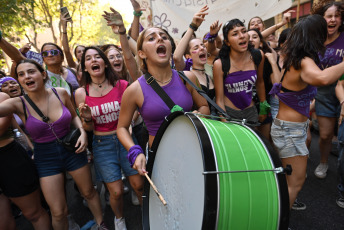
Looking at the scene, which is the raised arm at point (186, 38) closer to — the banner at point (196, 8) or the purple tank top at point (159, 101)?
the purple tank top at point (159, 101)

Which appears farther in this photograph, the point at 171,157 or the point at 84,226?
the point at 84,226

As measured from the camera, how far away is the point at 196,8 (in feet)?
16.9

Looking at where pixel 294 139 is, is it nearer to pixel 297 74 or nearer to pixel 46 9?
pixel 297 74

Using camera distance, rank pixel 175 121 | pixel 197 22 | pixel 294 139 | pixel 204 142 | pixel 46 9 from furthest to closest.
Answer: pixel 46 9 → pixel 197 22 → pixel 294 139 → pixel 175 121 → pixel 204 142

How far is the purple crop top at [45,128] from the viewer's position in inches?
94.4

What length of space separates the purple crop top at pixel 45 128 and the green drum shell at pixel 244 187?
1890 mm

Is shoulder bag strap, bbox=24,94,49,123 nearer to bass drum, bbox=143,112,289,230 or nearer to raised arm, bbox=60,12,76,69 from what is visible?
bass drum, bbox=143,112,289,230

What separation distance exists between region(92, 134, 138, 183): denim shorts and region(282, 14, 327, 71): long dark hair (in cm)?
200

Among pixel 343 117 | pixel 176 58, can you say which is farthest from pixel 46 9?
pixel 343 117

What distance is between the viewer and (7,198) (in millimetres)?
2453

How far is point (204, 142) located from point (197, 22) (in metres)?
2.01

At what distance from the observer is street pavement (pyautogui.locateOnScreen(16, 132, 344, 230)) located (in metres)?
2.56

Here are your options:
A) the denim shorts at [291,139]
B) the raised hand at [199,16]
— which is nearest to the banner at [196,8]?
the raised hand at [199,16]

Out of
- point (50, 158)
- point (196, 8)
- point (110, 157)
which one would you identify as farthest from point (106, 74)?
point (196, 8)
